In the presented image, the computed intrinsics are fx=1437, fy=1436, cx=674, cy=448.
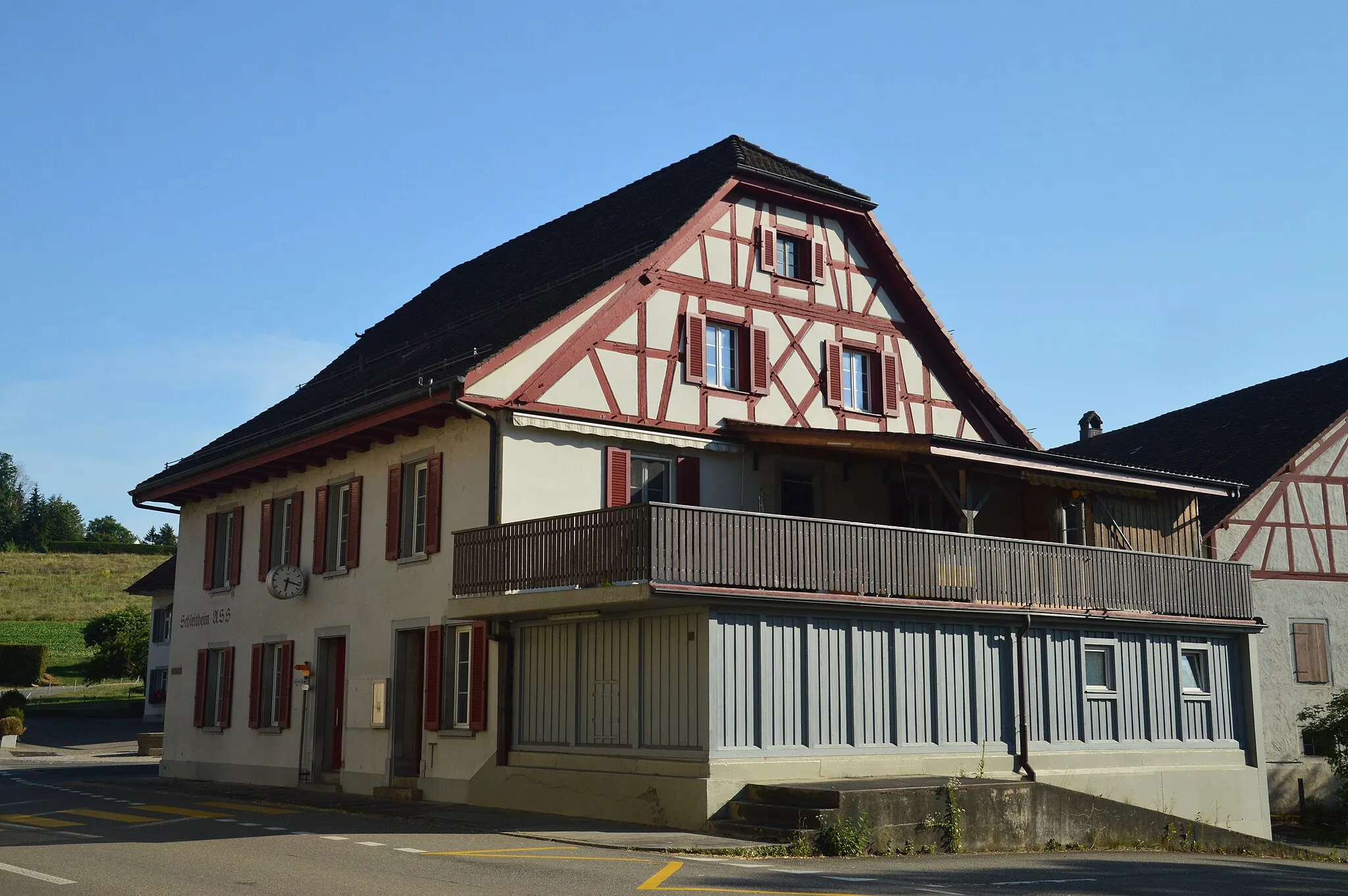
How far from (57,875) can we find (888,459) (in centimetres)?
1536

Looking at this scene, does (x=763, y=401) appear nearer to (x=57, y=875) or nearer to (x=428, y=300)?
(x=428, y=300)

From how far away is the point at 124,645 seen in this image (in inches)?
2424

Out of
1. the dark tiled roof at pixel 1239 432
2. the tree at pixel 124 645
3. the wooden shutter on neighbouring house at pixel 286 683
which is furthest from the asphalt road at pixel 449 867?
the tree at pixel 124 645

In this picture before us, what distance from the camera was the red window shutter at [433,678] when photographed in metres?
21.4

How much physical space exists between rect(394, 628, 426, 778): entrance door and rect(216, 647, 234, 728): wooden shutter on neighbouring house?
6700mm

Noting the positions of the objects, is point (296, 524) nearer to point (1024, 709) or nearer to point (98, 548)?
point (1024, 709)

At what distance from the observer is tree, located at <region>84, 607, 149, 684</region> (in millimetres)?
61594

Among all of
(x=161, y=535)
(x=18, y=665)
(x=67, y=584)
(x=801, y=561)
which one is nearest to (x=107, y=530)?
(x=161, y=535)

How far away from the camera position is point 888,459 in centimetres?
2416

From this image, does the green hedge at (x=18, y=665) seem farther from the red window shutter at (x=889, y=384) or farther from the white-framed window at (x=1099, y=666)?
the white-framed window at (x=1099, y=666)

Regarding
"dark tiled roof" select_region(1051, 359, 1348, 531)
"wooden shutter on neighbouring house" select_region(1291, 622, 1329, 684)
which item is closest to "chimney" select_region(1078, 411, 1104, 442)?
"dark tiled roof" select_region(1051, 359, 1348, 531)

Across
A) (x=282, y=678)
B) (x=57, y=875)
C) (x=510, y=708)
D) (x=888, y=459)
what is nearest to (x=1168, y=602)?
(x=888, y=459)

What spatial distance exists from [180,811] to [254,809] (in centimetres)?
99

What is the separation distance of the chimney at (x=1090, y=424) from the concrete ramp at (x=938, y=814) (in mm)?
28783
